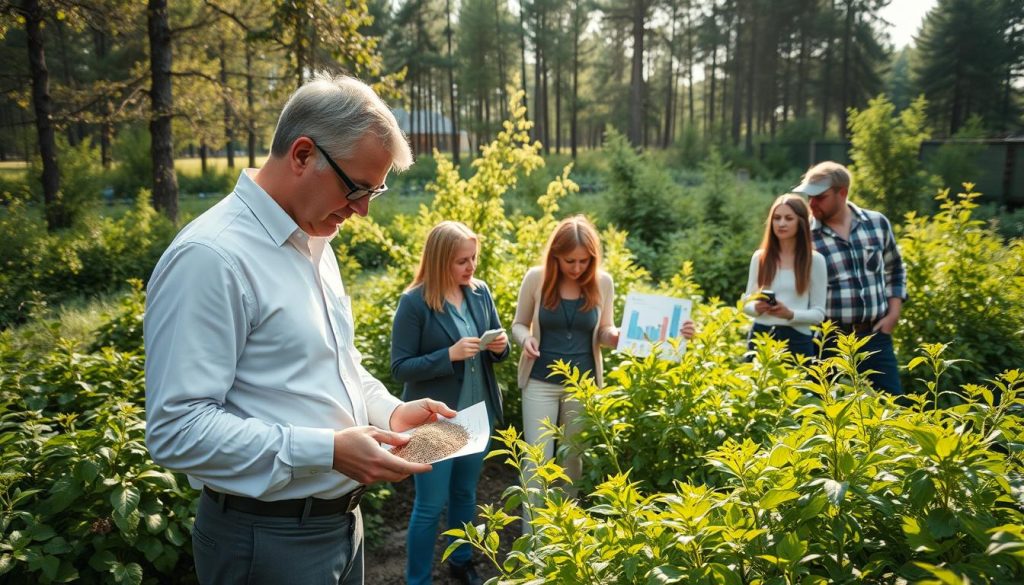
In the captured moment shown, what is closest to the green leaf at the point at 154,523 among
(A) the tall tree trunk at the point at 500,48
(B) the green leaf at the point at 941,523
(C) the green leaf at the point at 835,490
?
(C) the green leaf at the point at 835,490

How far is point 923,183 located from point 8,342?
13.2 metres

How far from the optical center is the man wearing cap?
4.50 m

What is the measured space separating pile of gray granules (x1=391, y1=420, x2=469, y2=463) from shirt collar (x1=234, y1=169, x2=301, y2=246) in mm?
683

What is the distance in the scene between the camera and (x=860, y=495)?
4.81ft

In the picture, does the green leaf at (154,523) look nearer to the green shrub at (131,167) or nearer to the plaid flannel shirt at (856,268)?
the plaid flannel shirt at (856,268)

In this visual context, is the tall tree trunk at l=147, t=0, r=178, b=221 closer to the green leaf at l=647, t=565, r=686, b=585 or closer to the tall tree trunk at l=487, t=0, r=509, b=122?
the green leaf at l=647, t=565, r=686, b=585

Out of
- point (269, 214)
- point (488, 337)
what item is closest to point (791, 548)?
point (269, 214)

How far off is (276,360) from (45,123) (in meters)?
12.6

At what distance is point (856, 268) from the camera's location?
4512mm

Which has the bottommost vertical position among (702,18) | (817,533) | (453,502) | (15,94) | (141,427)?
(453,502)

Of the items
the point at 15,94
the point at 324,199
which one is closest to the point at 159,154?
the point at 15,94

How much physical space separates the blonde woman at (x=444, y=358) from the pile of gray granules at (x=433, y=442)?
3.98ft

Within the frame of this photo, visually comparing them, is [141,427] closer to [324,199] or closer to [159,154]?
[324,199]

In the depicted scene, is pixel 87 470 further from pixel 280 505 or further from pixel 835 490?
pixel 835 490
